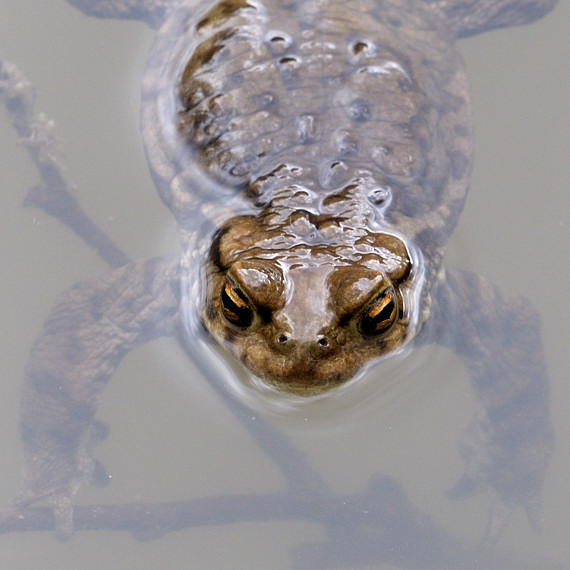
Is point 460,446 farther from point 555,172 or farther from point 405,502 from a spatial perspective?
point 555,172

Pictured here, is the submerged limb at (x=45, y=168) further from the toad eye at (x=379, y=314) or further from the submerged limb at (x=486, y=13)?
the submerged limb at (x=486, y=13)

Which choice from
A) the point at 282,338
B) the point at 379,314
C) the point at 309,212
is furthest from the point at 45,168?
the point at 379,314

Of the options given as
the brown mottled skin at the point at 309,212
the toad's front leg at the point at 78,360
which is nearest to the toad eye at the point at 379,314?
the brown mottled skin at the point at 309,212

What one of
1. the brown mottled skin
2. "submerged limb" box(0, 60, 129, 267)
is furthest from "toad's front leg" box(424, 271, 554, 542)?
"submerged limb" box(0, 60, 129, 267)

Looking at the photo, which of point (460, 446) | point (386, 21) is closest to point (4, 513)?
point (460, 446)

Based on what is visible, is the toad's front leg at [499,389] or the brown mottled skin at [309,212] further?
the toad's front leg at [499,389]

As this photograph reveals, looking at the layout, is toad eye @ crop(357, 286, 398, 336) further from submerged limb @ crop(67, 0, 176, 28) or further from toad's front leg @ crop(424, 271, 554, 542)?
submerged limb @ crop(67, 0, 176, 28)

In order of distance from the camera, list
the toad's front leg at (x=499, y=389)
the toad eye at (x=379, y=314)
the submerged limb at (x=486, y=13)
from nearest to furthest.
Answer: the toad eye at (x=379, y=314) → the toad's front leg at (x=499, y=389) → the submerged limb at (x=486, y=13)
